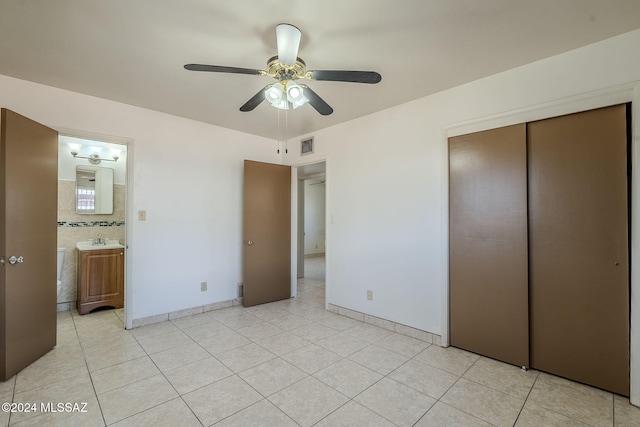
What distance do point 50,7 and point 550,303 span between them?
398 centimetres

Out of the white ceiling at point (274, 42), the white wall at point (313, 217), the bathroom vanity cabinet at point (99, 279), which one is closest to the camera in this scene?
the white ceiling at point (274, 42)

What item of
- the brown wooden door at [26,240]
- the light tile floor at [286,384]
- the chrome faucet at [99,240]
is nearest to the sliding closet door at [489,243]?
the light tile floor at [286,384]

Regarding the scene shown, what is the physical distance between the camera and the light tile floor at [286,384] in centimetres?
173

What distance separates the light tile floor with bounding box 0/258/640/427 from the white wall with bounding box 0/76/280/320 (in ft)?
2.03

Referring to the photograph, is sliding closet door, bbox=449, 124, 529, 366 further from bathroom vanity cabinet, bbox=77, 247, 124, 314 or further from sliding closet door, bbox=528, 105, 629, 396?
bathroom vanity cabinet, bbox=77, 247, 124, 314

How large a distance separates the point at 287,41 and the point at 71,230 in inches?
162

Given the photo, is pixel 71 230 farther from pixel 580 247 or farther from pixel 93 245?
pixel 580 247

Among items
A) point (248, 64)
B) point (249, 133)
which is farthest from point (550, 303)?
point (249, 133)

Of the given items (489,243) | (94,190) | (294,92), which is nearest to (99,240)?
(94,190)

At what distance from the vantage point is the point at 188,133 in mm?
3600

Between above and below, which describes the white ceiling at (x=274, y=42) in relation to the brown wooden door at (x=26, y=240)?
above

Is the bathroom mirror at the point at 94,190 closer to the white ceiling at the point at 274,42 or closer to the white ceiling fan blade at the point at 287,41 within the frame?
the white ceiling at the point at 274,42

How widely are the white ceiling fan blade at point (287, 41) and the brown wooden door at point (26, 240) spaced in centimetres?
217

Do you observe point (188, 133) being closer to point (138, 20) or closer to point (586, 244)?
point (138, 20)
